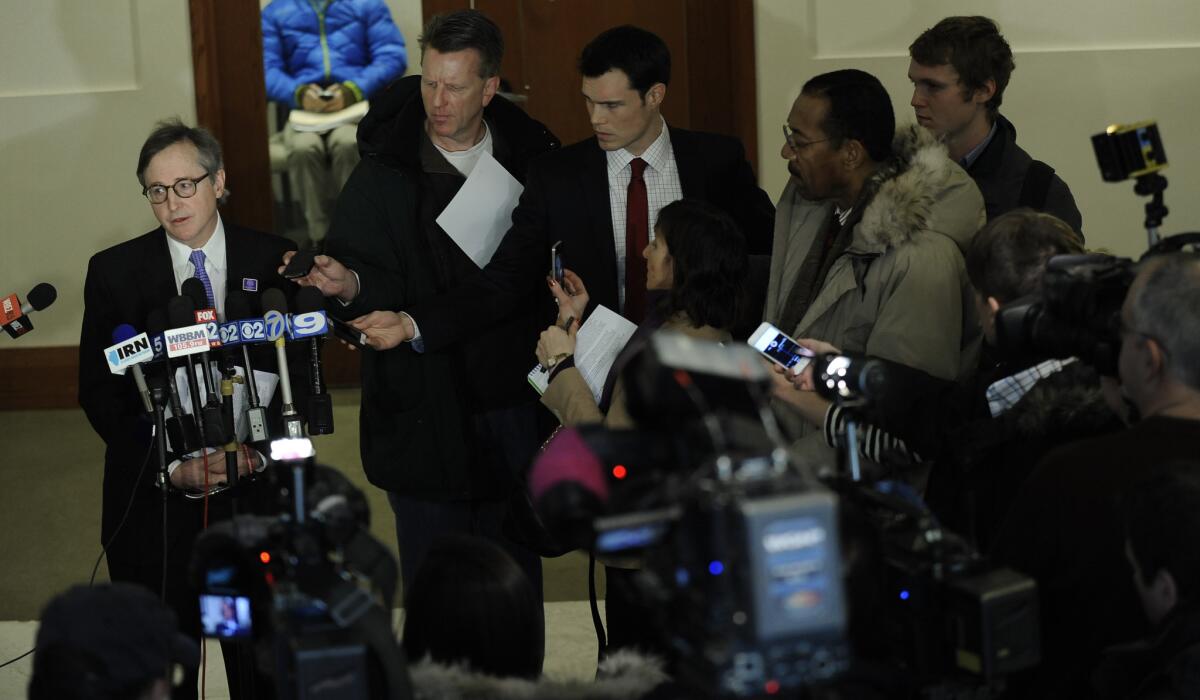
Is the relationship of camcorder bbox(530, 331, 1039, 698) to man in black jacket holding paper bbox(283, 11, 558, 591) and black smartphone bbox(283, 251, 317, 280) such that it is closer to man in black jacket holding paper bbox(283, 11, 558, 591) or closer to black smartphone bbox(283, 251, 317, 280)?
black smartphone bbox(283, 251, 317, 280)

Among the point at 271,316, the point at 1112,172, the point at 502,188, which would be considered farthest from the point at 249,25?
the point at 1112,172

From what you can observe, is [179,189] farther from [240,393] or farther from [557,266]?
[557,266]

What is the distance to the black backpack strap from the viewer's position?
10.8 feet

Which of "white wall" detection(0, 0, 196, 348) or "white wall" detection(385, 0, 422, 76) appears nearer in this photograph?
"white wall" detection(0, 0, 196, 348)

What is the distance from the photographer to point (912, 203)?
8.73ft

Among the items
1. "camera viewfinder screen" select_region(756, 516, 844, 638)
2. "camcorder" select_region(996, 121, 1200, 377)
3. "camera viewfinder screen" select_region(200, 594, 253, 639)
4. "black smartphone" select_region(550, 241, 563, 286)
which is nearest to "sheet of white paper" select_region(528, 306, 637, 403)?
"black smartphone" select_region(550, 241, 563, 286)

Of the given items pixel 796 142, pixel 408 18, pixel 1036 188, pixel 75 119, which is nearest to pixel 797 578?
pixel 796 142

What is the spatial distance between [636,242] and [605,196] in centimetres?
13

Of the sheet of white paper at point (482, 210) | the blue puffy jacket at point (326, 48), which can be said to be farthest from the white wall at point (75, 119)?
the sheet of white paper at point (482, 210)

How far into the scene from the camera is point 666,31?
589cm

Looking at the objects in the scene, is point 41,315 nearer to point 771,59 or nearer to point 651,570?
point 771,59

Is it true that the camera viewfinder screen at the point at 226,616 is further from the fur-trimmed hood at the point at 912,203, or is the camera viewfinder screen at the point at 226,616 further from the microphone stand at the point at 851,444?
the fur-trimmed hood at the point at 912,203

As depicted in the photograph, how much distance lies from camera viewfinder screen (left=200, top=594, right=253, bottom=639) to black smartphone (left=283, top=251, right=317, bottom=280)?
47.3 inches

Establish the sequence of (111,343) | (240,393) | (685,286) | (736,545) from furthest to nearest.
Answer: (111,343) → (240,393) → (685,286) → (736,545)
